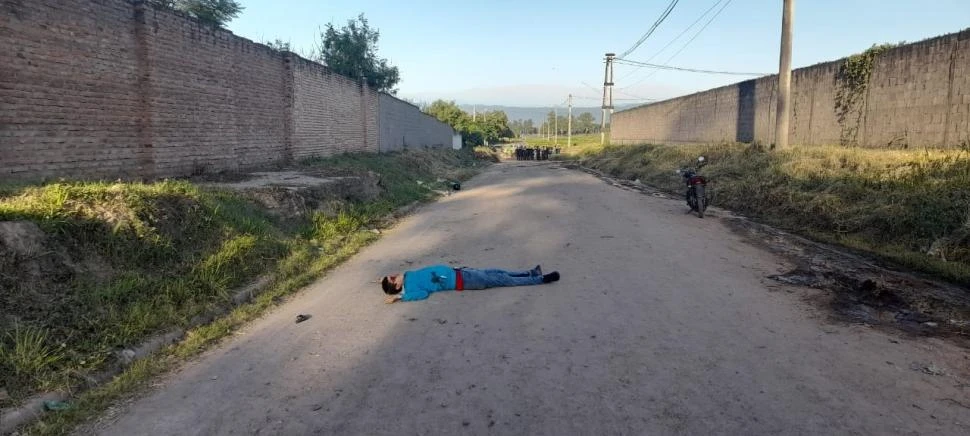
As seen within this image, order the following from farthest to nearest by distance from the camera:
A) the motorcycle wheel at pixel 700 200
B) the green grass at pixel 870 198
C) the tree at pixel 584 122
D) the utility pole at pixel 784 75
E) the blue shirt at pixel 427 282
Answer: the tree at pixel 584 122 → the utility pole at pixel 784 75 → the motorcycle wheel at pixel 700 200 → the green grass at pixel 870 198 → the blue shirt at pixel 427 282

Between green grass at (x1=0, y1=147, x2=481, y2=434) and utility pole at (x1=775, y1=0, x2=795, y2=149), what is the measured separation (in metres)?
11.8

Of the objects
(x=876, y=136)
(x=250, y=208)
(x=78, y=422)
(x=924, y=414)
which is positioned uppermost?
(x=876, y=136)

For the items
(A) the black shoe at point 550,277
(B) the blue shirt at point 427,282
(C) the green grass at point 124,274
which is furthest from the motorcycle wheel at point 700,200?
(B) the blue shirt at point 427,282

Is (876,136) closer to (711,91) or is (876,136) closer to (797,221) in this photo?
(797,221)

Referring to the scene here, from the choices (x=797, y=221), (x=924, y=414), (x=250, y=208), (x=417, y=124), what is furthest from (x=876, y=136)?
(x=417, y=124)

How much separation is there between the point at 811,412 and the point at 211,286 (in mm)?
5173

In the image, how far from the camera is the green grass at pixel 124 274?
388cm

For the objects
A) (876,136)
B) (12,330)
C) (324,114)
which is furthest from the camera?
(324,114)

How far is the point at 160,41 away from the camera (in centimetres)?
955

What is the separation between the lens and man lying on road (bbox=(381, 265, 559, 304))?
588cm

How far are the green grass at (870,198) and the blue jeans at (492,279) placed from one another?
14.8ft

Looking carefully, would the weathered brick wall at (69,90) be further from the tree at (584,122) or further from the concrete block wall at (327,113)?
the tree at (584,122)

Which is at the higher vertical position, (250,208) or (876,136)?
(876,136)

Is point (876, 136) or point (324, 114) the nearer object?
point (876, 136)
